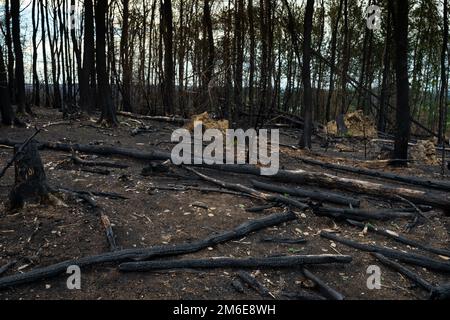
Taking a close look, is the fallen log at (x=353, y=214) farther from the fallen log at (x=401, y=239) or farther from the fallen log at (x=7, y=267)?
the fallen log at (x=7, y=267)

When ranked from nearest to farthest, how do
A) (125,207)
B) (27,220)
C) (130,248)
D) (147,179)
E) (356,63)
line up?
(130,248), (27,220), (125,207), (147,179), (356,63)

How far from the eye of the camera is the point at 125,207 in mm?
5656

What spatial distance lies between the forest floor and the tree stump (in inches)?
6.0

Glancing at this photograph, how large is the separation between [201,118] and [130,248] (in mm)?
8786

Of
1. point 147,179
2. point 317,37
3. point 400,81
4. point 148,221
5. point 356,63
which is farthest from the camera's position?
point 356,63

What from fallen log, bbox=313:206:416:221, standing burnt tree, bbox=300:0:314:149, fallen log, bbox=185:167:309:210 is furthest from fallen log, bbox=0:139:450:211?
standing burnt tree, bbox=300:0:314:149

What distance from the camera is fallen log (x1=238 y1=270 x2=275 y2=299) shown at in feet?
12.2

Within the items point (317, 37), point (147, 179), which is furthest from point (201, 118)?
point (317, 37)

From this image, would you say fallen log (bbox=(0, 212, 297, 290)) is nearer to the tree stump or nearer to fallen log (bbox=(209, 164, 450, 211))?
the tree stump

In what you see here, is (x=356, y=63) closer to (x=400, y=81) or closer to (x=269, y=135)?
(x=269, y=135)

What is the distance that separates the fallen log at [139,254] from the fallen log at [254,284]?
2.32 ft

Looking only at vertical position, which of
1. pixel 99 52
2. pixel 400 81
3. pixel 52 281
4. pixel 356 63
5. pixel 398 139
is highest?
pixel 356 63

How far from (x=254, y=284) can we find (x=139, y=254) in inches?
49.8

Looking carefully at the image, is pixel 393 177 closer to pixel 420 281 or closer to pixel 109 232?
pixel 420 281
